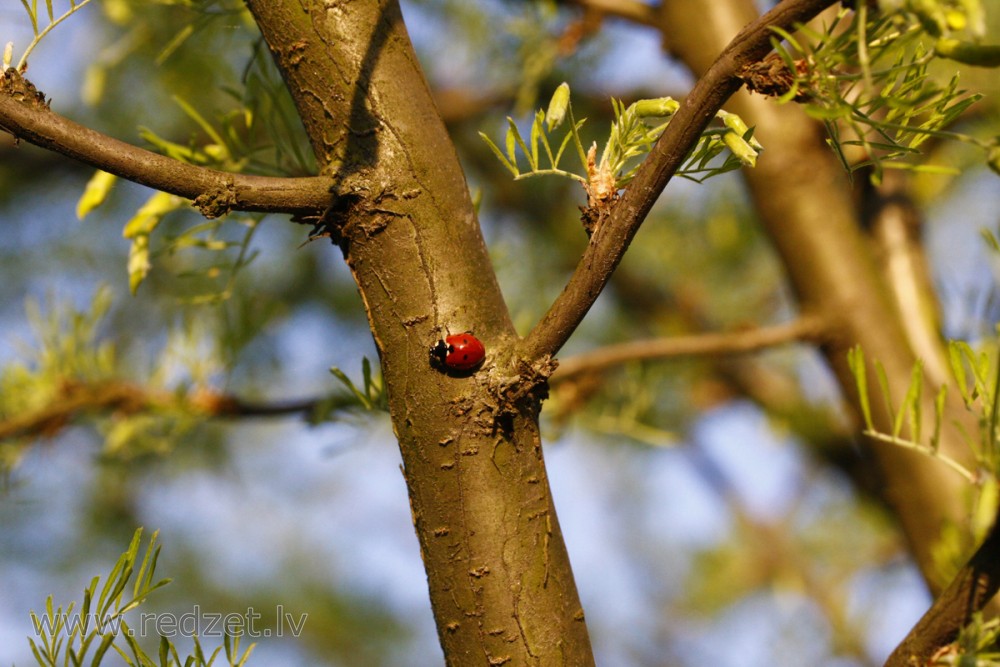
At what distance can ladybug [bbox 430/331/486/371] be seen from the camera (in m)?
0.41

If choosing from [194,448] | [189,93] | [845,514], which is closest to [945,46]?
[189,93]

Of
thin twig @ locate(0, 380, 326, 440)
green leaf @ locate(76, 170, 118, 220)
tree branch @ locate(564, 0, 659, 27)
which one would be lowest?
green leaf @ locate(76, 170, 118, 220)

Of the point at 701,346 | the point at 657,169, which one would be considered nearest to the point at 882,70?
the point at 657,169

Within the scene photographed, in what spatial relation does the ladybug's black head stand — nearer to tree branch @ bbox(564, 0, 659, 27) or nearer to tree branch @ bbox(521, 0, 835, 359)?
tree branch @ bbox(521, 0, 835, 359)

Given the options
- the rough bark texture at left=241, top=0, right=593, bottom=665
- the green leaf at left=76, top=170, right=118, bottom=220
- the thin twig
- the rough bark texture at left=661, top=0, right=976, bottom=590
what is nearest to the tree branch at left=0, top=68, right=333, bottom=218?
the rough bark texture at left=241, top=0, right=593, bottom=665

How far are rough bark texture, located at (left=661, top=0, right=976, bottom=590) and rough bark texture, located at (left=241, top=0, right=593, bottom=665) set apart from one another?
1.88 feet

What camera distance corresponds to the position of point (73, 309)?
940 millimetres

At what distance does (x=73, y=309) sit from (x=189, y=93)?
57 cm

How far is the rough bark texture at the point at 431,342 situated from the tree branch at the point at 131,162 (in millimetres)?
40

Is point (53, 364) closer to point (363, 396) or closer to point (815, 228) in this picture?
point (363, 396)

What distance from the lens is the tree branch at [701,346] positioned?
0.91 meters

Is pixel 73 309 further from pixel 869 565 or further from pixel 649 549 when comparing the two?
pixel 649 549

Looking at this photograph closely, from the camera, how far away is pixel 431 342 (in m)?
0.42

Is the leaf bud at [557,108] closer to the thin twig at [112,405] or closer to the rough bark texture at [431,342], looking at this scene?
the rough bark texture at [431,342]
